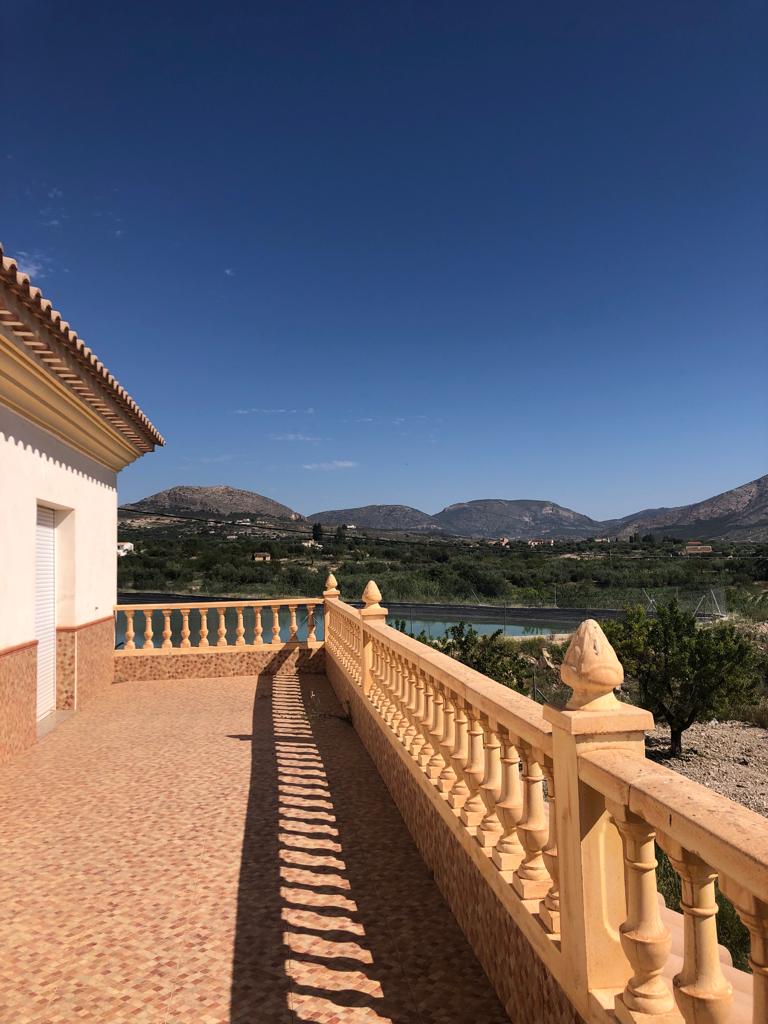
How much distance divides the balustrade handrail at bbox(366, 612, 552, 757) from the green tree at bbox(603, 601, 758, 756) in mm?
16390

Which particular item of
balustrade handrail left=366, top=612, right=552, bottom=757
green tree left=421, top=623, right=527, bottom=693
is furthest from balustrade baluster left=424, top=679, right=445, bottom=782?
green tree left=421, top=623, right=527, bottom=693

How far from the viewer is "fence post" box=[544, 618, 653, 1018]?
5.57 ft

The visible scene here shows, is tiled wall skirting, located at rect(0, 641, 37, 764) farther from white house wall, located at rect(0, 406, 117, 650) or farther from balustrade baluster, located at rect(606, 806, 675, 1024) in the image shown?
balustrade baluster, located at rect(606, 806, 675, 1024)

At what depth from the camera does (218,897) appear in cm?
339

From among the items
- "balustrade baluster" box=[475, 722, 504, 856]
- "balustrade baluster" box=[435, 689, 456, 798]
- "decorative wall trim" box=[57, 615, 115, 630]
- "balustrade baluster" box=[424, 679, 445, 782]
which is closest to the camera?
"balustrade baluster" box=[475, 722, 504, 856]

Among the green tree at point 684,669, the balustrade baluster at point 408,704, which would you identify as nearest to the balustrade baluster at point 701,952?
the balustrade baluster at point 408,704

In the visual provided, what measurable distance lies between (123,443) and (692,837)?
9.62 m

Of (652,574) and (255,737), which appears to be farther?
(652,574)

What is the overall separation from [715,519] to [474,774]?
97.7 metres

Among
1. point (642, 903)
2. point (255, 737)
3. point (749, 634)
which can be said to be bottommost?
point (749, 634)

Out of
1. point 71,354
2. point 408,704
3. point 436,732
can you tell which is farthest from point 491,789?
point 71,354

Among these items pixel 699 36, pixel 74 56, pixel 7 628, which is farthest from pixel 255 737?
pixel 699 36

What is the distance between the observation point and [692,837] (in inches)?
49.8

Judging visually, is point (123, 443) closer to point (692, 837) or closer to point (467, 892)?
point (467, 892)
